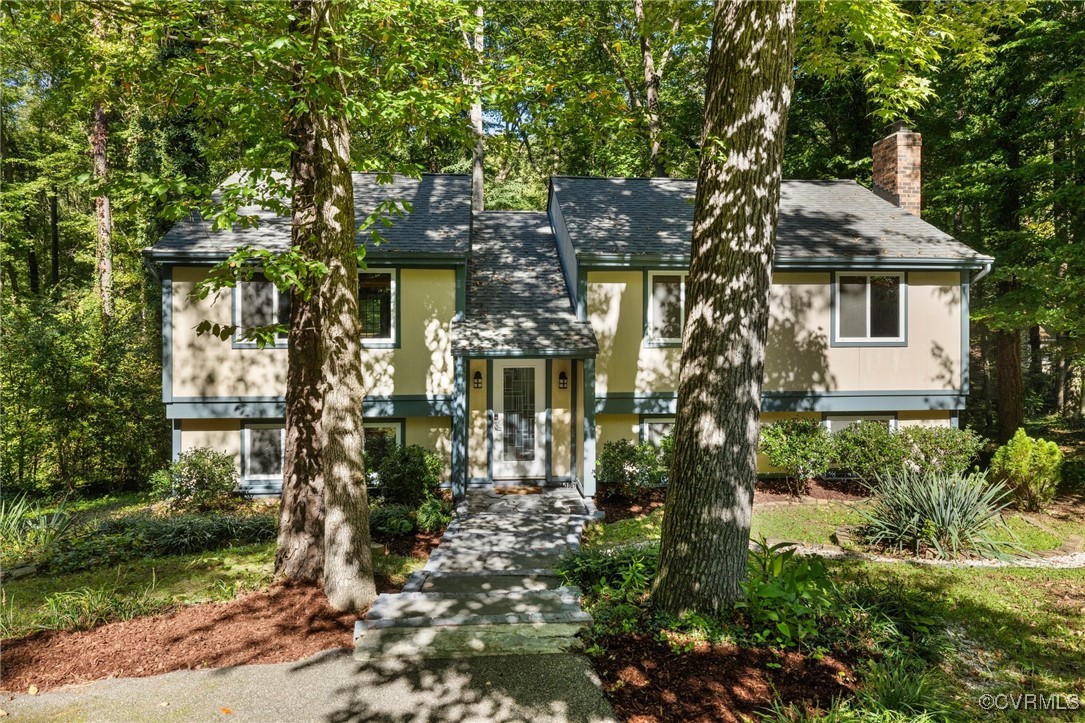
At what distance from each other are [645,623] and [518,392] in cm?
689

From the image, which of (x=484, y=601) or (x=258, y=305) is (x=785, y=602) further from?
(x=258, y=305)

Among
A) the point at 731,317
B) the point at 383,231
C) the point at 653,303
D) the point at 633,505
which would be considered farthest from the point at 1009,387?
the point at 383,231

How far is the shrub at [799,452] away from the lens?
10273 mm

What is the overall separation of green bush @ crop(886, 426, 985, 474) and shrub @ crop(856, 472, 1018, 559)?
2.72 m

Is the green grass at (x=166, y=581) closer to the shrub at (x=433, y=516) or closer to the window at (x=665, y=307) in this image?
the shrub at (x=433, y=516)

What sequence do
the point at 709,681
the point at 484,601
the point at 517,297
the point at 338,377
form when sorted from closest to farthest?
the point at 709,681
the point at 484,601
the point at 338,377
the point at 517,297

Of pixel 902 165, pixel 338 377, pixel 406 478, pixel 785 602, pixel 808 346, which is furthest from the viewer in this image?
pixel 902 165

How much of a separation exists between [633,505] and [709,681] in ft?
20.5

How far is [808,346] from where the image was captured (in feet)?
36.7

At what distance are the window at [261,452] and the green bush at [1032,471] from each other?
13163 mm

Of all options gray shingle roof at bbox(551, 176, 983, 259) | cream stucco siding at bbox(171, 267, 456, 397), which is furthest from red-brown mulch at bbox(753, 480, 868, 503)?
cream stucco siding at bbox(171, 267, 456, 397)

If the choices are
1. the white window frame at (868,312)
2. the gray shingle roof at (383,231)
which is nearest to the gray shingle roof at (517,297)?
the gray shingle roof at (383,231)

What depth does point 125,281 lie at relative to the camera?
18438 mm

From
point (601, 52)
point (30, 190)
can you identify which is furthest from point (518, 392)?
point (30, 190)
